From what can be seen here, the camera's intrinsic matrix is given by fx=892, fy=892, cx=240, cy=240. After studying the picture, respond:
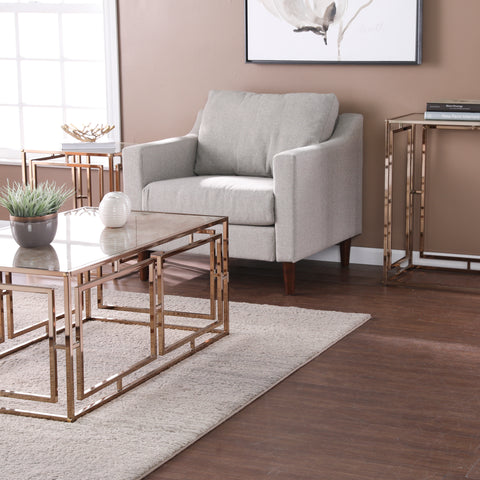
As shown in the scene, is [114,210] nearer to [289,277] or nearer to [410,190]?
[289,277]

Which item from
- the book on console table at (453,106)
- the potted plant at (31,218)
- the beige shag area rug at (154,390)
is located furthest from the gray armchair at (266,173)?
the potted plant at (31,218)

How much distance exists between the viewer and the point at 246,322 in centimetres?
384

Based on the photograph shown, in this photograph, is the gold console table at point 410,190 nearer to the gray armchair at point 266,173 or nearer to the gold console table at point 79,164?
the gray armchair at point 266,173

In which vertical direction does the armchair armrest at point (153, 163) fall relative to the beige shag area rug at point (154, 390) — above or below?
above

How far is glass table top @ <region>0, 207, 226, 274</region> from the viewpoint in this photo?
288 centimetres

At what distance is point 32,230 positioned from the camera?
3074mm

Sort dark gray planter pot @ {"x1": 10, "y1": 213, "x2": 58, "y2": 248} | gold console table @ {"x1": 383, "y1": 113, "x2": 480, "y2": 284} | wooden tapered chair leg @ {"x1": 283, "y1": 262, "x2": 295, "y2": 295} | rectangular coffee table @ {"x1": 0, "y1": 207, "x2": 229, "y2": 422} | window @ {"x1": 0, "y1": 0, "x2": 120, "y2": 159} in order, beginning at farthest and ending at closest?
window @ {"x1": 0, "y1": 0, "x2": 120, "y2": 159}, gold console table @ {"x1": 383, "y1": 113, "x2": 480, "y2": 284}, wooden tapered chair leg @ {"x1": 283, "y1": 262, "x2": 295, "y2": 295}, dark gray planter pot @ {"x1": 10, "y1": 213, "x2": 58, "y2": 248}, rectangular coffee table @ {"x1": 0, "y1": 207, "x2": 229, "y2": 422}

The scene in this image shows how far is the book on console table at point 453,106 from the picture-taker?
4242mm

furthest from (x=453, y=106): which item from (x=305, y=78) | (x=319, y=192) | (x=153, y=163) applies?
(x=153, y=163)

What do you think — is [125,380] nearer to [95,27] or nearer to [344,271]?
[344,271]

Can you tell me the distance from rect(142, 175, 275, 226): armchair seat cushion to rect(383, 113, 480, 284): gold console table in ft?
2.02

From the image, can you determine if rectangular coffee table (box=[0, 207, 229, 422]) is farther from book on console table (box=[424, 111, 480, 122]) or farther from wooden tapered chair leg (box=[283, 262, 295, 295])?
book on console table (box=[424, 111, 480, 122])

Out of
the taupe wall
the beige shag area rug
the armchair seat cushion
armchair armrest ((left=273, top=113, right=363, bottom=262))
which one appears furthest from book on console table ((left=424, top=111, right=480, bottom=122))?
the beige shag area rug

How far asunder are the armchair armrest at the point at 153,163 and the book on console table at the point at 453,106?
1356mm
